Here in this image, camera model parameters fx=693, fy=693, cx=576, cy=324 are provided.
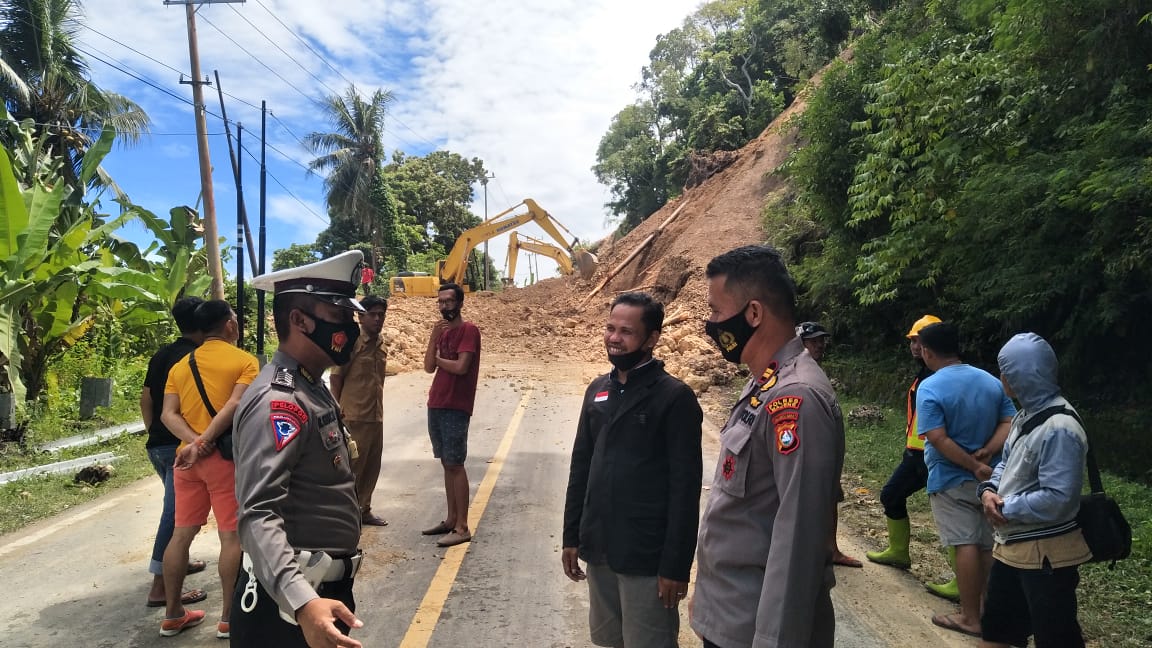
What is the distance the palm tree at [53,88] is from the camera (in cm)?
2162

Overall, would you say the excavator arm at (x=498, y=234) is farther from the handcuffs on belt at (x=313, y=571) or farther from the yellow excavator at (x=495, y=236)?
the handcuffs on belt at (x=313, y=571)

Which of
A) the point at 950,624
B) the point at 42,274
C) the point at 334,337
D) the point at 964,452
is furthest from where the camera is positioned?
the point at 42,274

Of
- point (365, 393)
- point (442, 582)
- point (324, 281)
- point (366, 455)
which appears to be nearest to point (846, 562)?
point (442, 582)

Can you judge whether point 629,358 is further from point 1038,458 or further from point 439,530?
point 439,530

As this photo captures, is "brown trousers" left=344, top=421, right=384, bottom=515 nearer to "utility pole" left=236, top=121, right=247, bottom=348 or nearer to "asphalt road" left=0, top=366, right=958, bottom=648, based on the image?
"asphalt road" left=0, top=366, right=958, bottom=648

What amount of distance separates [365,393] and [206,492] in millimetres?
1859

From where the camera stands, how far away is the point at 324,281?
2404 mm

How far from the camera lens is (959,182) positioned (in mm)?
8508

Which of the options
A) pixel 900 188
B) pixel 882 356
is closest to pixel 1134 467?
pixel 900 188

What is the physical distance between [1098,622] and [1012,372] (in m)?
2.27

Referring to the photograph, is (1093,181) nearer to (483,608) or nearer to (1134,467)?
(1134,467)

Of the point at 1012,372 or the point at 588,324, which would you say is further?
the point at 588,324

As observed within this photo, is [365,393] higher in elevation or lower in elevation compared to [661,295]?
lower

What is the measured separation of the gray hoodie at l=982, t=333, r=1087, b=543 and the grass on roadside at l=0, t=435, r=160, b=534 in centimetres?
748
